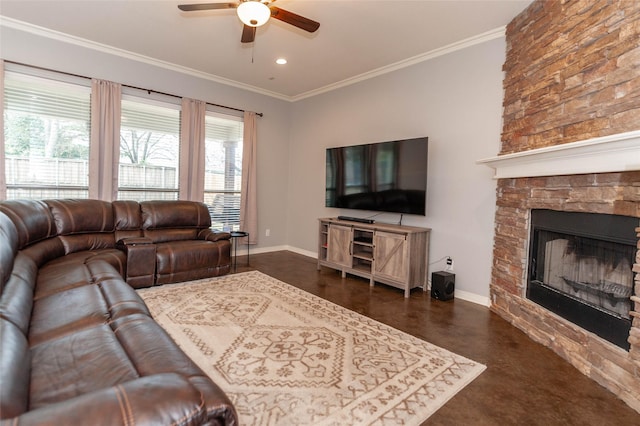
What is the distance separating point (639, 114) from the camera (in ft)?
6.49

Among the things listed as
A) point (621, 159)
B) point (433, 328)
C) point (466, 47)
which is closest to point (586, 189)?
point (621, 159)

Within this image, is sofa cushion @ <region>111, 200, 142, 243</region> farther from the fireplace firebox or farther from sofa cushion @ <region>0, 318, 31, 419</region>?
the fireplace firebox

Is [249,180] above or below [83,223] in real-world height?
above

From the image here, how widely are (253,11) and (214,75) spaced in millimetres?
3033

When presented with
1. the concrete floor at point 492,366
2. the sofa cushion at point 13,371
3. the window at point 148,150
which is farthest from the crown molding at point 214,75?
the sofa cushion at point 13,371

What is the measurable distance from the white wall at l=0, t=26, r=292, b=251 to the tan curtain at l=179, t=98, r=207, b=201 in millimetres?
245

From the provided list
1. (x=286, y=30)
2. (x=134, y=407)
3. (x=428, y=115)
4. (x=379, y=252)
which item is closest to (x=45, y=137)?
(x=286, y=30)

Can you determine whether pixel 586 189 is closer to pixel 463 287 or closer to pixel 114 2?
pixel 463 287

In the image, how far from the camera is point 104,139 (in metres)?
4.26

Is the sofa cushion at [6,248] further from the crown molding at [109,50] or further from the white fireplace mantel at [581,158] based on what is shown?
the white fireplace mantel at [581,158]

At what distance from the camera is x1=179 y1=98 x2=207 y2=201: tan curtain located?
4.93 m

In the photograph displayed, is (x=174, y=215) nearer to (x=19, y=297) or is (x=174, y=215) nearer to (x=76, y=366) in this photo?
(x=19, y=297)

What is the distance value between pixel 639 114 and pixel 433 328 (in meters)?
2.08

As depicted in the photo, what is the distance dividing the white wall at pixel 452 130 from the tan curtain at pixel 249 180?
1.68 metres
